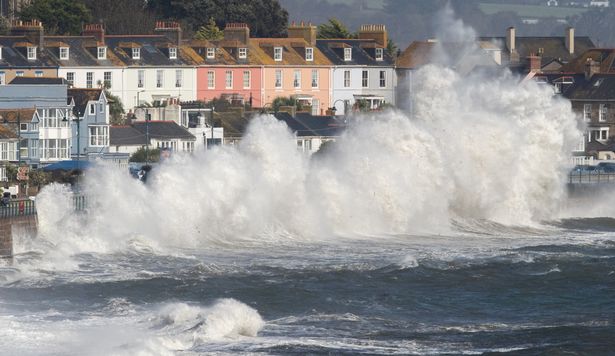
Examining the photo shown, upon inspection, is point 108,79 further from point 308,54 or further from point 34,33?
point 308,54

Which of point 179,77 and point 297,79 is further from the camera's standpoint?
point 297,79

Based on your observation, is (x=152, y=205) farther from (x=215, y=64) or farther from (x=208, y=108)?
(x=215, y=64)

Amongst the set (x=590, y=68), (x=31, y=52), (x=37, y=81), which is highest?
(x=31, y=52)

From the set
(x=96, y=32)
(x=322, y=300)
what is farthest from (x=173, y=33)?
(x=322, y=300)

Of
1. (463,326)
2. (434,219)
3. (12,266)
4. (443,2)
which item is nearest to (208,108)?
(434,219)

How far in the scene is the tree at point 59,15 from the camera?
334 ft

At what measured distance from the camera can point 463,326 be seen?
38844 mm

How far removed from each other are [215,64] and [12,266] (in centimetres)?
4776

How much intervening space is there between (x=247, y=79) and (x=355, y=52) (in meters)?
8.70

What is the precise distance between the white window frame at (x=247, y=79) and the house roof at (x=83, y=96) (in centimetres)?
1992

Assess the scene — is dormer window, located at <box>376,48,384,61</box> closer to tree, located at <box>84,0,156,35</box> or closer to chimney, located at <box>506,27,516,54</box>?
tree, located at <box>84,0,156,35</box>

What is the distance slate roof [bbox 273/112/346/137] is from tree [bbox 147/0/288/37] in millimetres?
25748

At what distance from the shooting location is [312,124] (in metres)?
84.2

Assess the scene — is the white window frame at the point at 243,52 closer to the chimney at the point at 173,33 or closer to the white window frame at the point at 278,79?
the white window frame at the point at 278,79
